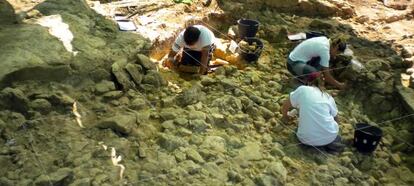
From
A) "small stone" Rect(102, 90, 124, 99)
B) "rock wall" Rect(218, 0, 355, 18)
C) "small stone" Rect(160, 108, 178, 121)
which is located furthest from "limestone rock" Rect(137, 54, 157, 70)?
"rock wall" Rect(218, 0, 355, 18)

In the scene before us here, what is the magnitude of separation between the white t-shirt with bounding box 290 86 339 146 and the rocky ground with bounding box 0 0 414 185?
0.15 m

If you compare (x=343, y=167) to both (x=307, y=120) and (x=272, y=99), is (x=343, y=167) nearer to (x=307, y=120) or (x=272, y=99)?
(x=307, y=120)

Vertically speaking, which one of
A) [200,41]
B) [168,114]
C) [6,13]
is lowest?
[168,114]

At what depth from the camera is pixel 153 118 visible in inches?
169

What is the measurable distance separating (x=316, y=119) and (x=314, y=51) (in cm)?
129

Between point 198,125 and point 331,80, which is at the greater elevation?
point 198,125

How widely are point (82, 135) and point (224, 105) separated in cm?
153

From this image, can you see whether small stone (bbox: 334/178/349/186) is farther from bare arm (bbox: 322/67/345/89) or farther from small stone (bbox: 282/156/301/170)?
bare arm (bbox: 322/67/345/89)

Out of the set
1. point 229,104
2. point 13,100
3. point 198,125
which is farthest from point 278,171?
point 13,100

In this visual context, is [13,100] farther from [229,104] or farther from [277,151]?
[277,151]

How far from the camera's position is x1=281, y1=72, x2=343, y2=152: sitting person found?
13.8ft

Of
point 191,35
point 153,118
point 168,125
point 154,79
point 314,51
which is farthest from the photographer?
point 314,51

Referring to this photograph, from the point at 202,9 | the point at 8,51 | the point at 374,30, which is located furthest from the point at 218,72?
the point at 374,30

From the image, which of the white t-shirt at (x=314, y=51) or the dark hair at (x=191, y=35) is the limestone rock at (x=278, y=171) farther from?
the dark hair at (x=191, y=35)
